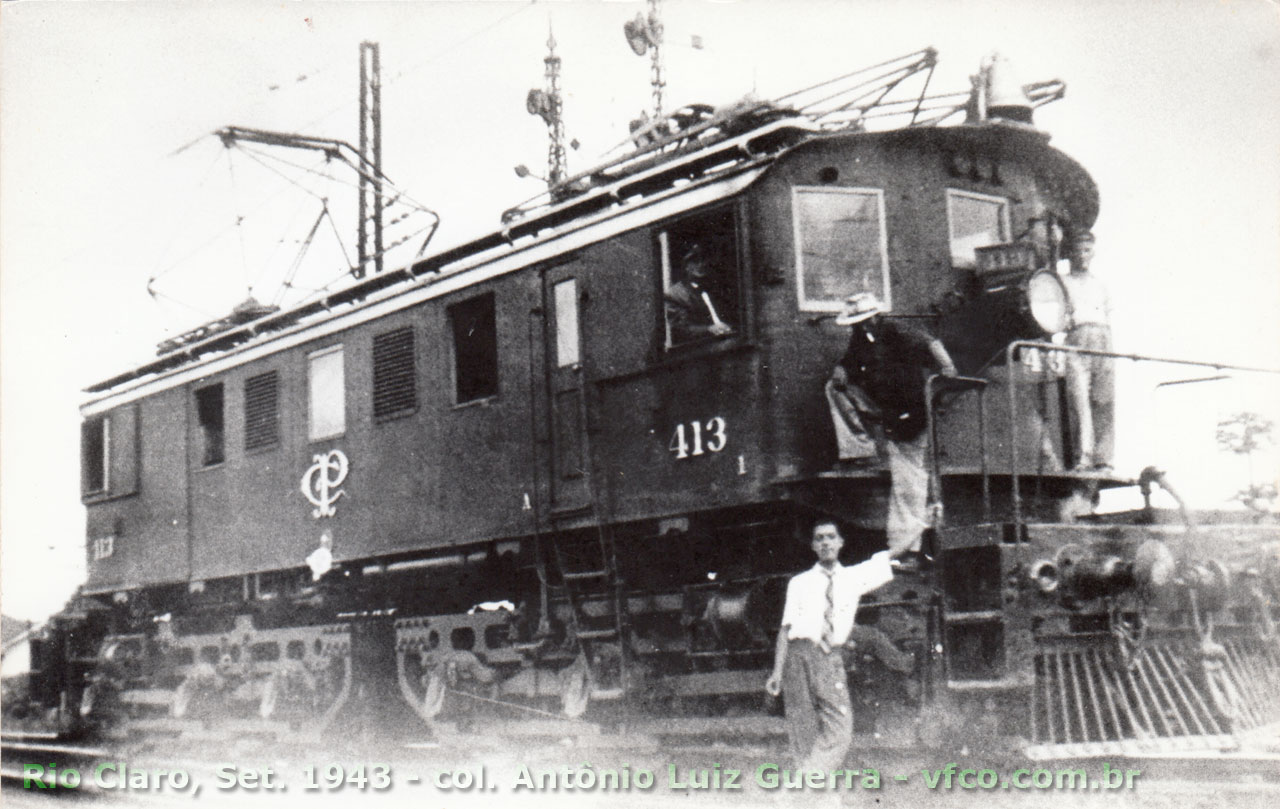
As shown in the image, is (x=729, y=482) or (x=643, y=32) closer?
(x=729, y=482)

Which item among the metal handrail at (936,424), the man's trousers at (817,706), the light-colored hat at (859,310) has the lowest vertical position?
the man's trousers at (817,706)

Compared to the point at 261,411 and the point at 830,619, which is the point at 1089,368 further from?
the point at 261,411

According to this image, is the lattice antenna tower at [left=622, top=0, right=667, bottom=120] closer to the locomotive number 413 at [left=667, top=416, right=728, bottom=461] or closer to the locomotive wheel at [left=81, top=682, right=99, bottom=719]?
the locomotive number 413 at [left=667, top=416, right=728, bottom=461]

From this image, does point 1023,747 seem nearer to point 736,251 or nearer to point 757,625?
point 757,625

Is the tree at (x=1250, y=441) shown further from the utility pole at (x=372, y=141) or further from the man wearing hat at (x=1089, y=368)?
the utility pole at (x=372, y=141)

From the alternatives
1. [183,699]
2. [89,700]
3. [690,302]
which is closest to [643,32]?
[690,302]

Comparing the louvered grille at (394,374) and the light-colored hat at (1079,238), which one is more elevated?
the light-colored hat at (1079,238)

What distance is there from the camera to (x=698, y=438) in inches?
324

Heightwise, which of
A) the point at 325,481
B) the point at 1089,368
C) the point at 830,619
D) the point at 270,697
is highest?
the point at 1089,368

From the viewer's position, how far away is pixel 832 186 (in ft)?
26.6

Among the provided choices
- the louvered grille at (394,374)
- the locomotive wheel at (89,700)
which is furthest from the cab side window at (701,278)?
the locomotive wheel at (89,700)

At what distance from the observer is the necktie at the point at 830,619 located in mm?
7121

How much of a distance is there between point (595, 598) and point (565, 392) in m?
1.42

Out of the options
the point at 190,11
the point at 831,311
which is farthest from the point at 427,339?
the point at 831,311
